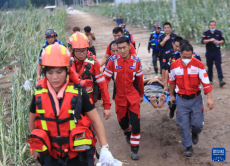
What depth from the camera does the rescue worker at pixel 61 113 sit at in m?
2.58

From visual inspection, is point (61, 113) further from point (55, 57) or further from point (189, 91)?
point (189, 91)

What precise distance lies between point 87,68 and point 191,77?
170 centimetres

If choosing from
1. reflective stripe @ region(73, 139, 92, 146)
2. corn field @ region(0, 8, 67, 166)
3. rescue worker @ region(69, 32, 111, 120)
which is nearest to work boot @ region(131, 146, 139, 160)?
rescue worker @ region(69, 32, 111, 120)

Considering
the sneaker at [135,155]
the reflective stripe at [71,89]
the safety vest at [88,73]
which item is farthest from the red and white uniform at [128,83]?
the reflective stripe at [71,89]

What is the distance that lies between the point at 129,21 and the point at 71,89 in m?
28.6

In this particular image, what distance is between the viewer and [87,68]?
169 inches

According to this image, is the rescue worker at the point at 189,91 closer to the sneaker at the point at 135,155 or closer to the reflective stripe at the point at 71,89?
the sneaker at the point at 135,155

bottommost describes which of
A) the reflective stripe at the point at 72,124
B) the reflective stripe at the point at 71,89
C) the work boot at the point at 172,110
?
the work boot at the point at 172,110

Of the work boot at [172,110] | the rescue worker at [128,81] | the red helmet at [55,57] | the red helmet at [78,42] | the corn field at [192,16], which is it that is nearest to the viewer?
the red helmet at [55,57]

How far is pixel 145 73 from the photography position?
10.8m

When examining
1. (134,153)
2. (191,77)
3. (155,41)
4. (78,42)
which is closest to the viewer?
(78,42)

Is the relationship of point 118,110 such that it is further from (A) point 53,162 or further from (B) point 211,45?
(B) point 211,45

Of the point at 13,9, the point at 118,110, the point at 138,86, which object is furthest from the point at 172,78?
the point at 13,9

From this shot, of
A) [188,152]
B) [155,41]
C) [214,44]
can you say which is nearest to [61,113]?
[188,152]
